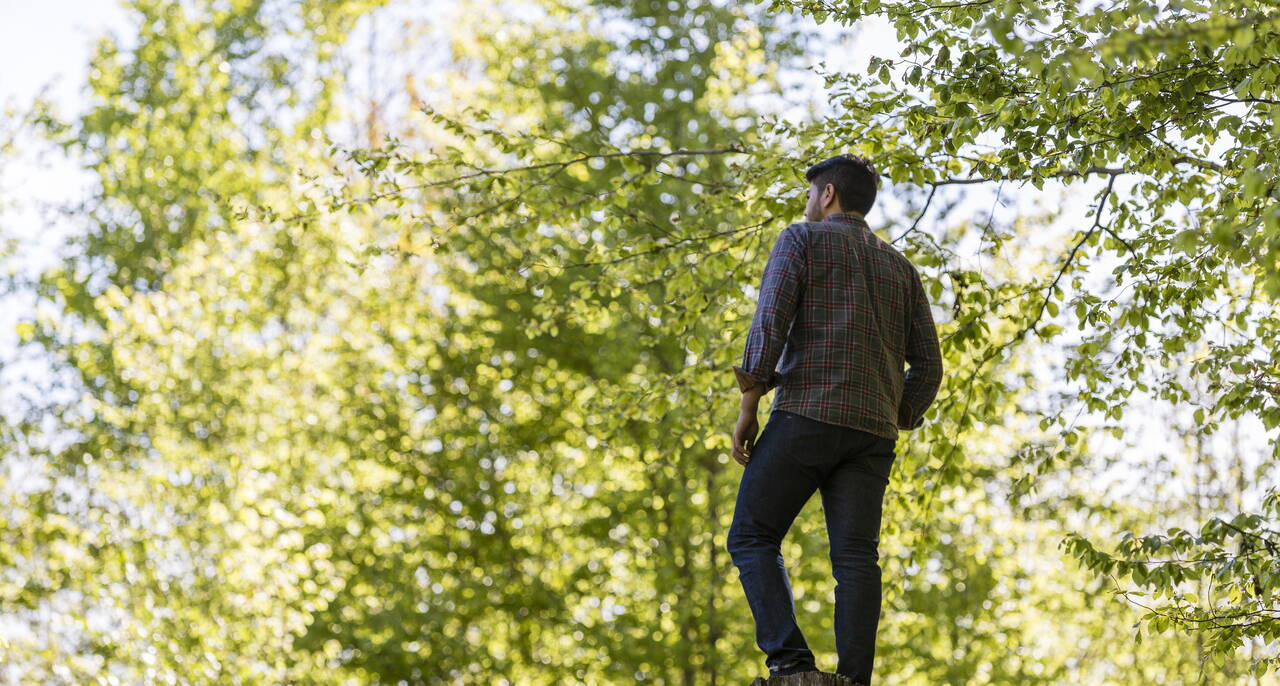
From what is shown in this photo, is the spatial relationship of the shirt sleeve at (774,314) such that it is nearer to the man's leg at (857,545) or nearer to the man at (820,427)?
the man at (820,427)

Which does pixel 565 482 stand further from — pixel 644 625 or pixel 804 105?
pixel 804 105

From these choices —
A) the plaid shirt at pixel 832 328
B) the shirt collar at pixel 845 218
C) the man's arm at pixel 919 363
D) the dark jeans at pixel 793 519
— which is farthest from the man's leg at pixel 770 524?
the shirt collar at pixel 845 218

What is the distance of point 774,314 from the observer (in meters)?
3.72

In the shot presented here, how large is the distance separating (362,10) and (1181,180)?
15496 mm

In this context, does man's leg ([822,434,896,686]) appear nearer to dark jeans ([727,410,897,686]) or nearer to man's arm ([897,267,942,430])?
dark jeans ([727,410,897,686])

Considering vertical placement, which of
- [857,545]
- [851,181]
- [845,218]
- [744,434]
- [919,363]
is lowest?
[857,545]

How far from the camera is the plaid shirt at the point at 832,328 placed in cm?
374

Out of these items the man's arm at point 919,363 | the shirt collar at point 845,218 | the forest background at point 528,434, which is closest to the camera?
the shirt collar at point 845,218

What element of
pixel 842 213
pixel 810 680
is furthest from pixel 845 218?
pixel 810 680

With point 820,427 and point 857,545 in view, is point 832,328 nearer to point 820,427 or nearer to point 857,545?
point 820,427

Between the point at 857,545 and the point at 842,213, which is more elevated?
the point at 842,213

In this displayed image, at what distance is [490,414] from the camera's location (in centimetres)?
1195

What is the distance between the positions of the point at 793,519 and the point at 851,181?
3.66 ft

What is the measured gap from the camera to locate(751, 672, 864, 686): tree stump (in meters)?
3.47
